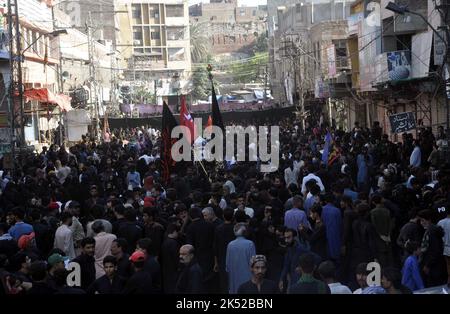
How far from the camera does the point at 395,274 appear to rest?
7.07 meters

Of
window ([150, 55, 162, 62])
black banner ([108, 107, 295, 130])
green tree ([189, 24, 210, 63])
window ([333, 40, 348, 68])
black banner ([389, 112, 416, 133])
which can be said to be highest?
green tree ([189, 24, 210, 63])

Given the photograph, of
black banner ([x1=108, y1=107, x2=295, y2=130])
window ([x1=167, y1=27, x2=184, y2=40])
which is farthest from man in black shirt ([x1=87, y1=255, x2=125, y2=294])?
window ([x1=167, y1=27, x2=184, y2=40])

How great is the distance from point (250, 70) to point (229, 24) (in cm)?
2146

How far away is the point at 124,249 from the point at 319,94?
115 ft

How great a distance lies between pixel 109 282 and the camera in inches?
336

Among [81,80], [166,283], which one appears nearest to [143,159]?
[166,283]

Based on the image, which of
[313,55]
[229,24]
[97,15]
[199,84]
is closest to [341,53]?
[313,55]

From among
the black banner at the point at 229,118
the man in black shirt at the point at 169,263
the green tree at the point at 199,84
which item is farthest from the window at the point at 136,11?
the man in black shirt at the point at 169,263

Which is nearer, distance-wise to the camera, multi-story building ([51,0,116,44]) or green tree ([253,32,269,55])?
multi-story building ([51,0,116,44])

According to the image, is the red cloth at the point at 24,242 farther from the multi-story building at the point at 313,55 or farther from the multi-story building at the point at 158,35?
the multi-story building at the point at 158,35

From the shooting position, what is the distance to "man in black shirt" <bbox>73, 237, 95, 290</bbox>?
9367 mm

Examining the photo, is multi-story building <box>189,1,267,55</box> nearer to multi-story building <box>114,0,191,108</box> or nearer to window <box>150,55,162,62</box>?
multi-story building <box>114,0,191,108</box>

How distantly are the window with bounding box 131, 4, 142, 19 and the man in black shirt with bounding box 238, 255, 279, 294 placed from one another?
330 feet

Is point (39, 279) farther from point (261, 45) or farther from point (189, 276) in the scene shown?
point (261, 45)
